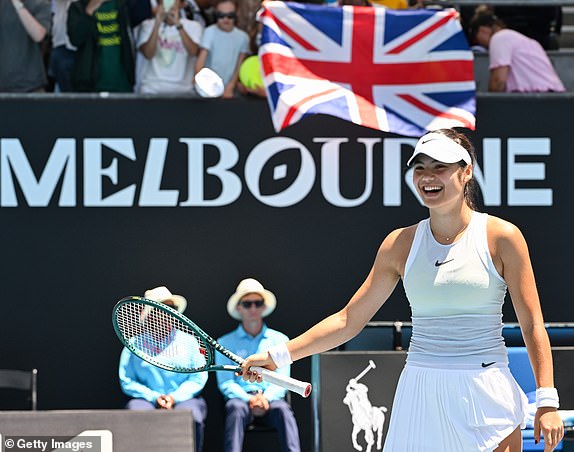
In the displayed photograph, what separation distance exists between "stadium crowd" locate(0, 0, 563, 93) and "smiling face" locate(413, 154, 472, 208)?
469 cm

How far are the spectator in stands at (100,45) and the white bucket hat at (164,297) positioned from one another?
160cm

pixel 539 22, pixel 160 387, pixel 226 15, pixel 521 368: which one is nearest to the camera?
pixel 521 368

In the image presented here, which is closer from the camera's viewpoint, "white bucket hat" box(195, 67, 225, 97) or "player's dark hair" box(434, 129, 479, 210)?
"player's dark hair" box(434, 129, 479, 210)

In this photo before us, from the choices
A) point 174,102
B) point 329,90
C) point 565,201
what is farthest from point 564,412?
point 174,102

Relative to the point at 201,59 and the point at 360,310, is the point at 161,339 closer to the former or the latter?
the point at 360,310

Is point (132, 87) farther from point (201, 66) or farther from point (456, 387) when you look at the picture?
point (456, 387)

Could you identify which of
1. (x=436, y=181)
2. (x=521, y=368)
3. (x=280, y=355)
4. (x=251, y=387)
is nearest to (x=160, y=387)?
(x=251, y=387)

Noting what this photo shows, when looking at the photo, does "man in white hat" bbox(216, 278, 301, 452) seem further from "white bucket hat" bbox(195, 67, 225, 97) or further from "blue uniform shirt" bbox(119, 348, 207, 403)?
"white bucket hat" bbox(195, 67, 225, 97)

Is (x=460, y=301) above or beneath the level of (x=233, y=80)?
beneath

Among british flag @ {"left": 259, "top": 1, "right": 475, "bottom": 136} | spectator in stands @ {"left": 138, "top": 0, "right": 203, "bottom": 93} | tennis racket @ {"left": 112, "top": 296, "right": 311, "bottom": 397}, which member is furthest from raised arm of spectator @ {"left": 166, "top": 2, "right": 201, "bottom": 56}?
tennis racket @ {"left": 112, "top": 296, "right": 311, "bottom": 397}

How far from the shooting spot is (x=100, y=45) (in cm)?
887

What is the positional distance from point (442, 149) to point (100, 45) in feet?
17.0

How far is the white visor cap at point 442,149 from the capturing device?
412cm

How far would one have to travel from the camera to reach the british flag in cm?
852
